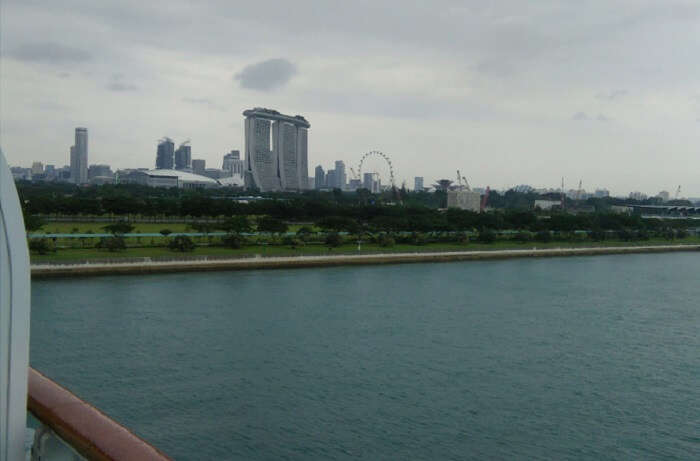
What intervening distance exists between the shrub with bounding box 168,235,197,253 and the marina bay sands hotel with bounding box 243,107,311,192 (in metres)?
34.5

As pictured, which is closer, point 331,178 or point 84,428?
point 84,428

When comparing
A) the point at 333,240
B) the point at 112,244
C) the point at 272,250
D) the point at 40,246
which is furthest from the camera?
A: the point at 333,240

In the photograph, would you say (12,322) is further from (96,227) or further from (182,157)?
(182,157)

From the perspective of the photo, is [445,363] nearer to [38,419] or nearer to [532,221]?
[38,419]

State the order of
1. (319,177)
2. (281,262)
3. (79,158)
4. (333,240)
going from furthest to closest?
(319,177), (79,158), (333,240), (281,262)

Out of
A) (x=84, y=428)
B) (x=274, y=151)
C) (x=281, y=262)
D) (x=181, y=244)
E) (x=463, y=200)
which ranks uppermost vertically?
(x=274, y=151)

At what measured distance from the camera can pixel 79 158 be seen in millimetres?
66312

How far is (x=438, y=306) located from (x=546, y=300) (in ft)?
6.39

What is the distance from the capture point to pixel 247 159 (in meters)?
47.8

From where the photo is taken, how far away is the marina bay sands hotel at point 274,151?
156ft

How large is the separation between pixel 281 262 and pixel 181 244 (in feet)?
6.34

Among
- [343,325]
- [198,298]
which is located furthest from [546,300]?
[198,298]

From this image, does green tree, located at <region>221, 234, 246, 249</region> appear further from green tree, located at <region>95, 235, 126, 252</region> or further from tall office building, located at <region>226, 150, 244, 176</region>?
tall office building, located at <region>226, 150, 244, 176</region>

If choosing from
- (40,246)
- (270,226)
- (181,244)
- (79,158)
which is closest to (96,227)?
(181,244)
